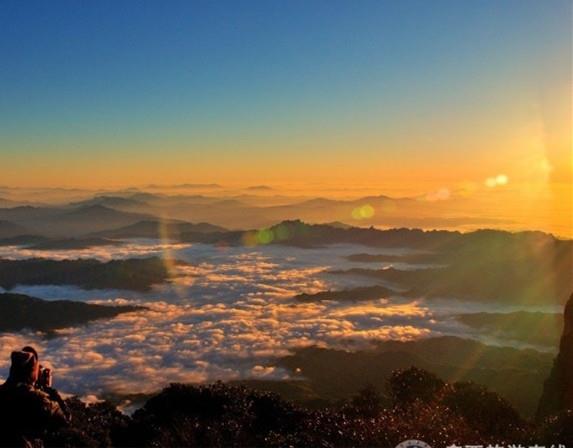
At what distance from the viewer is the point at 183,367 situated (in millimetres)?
135125

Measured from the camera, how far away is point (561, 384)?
123ft

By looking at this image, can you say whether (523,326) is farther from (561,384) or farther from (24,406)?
(24,406)

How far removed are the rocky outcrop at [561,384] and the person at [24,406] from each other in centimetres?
3372

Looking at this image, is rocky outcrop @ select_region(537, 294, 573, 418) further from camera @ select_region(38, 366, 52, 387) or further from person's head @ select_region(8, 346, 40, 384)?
person's head @ select_region(8, 346, 40, 384)

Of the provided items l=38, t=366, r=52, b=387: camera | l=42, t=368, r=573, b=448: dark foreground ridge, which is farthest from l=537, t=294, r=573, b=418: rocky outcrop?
l=38, t=366, r=52, b=387: camera

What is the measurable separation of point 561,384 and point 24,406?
120 ft

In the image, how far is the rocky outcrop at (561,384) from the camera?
3584 cm

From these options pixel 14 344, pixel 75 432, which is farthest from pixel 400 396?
pixel 14 344

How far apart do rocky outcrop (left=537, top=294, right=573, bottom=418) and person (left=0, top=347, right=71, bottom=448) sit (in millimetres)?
33717

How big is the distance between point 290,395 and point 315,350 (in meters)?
41.0

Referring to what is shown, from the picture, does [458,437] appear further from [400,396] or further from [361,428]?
[400,396]

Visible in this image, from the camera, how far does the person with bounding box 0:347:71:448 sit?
33.9 ft

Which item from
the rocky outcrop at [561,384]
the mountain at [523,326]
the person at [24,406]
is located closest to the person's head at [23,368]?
the person at [24,406]

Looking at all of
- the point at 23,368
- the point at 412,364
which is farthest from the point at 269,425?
the point at 412,364
